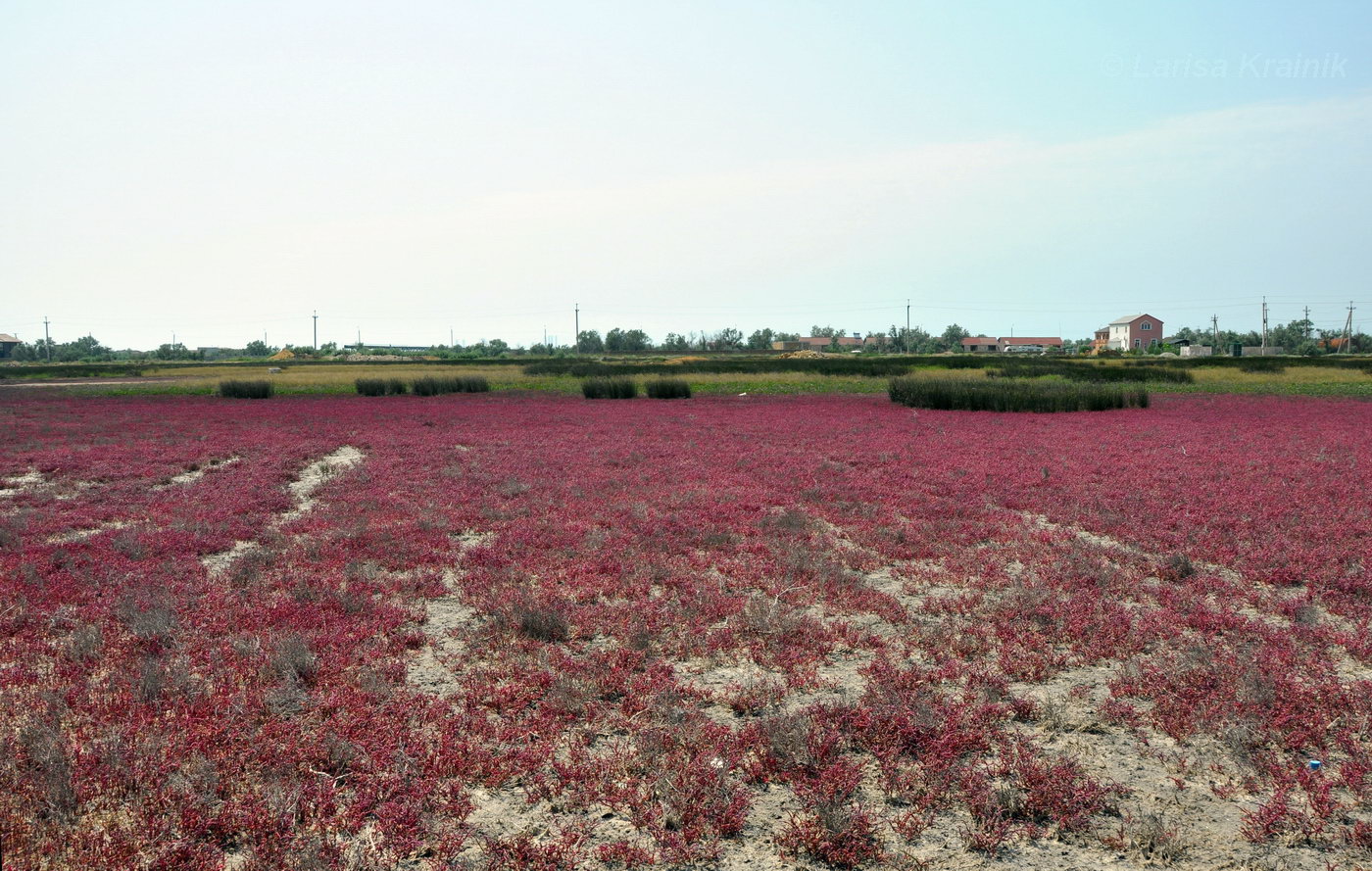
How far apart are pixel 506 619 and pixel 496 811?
3.87 meters

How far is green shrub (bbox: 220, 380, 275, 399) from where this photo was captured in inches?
2173

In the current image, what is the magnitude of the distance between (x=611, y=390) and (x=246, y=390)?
2542 cm

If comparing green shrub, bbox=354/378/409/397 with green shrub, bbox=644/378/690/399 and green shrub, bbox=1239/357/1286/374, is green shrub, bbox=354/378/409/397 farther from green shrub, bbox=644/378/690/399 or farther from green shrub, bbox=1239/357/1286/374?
green shrub, bbox=1239/357/1286/374

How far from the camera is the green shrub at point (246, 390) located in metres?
55.2

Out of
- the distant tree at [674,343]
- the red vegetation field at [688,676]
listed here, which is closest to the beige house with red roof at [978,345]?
the distant tree at [674,343]

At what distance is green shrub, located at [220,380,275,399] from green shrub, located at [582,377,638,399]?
22.1 metres

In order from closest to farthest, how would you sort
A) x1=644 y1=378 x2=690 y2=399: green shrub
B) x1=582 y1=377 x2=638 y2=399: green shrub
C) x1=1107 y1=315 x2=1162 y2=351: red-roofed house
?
x1=644 y1=378 x2=690 y2=399: green shrub
x1=582 y1=377 x2=638 y2=399: green shrub
x1=1107 y1=315 x2=1162 y2=351: red-roofed house

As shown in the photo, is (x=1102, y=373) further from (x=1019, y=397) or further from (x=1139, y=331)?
(x=1139, y=331)

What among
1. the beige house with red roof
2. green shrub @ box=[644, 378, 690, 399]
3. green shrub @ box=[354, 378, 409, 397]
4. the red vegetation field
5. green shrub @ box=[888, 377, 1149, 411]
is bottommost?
the red vegetation field

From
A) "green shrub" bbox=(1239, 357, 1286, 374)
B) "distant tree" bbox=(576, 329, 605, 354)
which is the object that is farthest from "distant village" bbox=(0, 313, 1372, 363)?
"green shrub" bbox=(1239, 357, 1286, 374)

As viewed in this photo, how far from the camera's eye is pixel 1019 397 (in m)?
42.6

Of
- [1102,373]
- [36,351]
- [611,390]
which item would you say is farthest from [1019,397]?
[36,351]

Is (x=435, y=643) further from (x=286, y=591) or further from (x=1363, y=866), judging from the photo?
(x=1363, y=866)

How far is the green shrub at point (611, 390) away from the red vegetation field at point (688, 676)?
35968 mm
